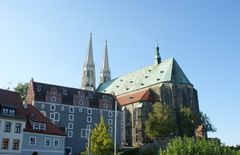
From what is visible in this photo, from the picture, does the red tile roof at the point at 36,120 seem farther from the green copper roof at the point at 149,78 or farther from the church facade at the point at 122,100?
the green copper roof at the point at 149,78

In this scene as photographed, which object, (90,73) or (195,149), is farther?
(90,73)

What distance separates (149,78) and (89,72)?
114 ft

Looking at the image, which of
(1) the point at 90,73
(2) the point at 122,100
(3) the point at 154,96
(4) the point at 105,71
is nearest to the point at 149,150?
(3) the point at 154,96

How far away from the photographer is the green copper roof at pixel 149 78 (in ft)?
326

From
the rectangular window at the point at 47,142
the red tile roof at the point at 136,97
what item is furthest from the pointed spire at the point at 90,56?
the rectangular window at the point at 47,142

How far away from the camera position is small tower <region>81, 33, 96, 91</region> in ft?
431

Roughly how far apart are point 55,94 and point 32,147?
26993mm

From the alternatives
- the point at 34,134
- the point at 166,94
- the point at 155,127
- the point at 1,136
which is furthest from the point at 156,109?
the point at 1,136

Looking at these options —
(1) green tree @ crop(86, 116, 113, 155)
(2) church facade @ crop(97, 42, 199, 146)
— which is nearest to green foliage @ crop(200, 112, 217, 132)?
(2) church facade @ crop(97, 42, 199, 146)

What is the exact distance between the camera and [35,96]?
7744cm

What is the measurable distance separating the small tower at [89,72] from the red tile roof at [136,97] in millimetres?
24174

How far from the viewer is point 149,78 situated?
348 ft

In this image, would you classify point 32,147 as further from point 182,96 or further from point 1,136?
point 182,96

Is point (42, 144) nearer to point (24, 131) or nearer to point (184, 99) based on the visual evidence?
point (24, 131)
